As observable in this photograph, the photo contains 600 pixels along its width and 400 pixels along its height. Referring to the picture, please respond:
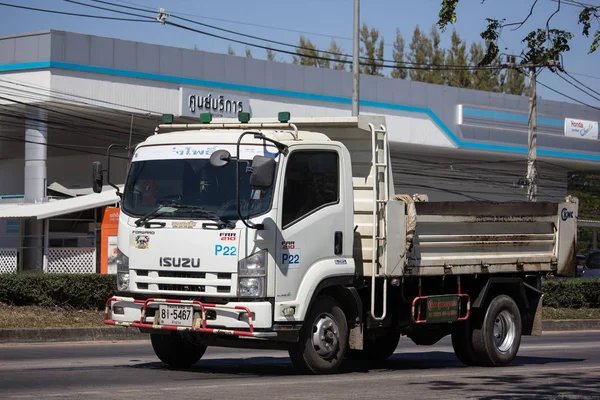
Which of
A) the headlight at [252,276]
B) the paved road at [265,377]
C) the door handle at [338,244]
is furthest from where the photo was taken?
the door handle at [338,244]

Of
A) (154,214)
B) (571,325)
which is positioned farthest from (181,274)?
(571,325)

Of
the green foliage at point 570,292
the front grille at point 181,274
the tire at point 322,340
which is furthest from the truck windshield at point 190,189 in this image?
the green foliage at point 570,292

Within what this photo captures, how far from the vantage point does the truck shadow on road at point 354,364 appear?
11.8 meters

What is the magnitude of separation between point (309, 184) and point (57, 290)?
9.67 meters

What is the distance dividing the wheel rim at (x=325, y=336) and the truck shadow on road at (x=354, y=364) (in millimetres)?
491

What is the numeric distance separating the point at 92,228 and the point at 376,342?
20.7 meters

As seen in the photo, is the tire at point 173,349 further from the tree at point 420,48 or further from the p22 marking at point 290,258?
the tree at point 420,48

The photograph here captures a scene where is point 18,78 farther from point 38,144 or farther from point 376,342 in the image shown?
point 376,342

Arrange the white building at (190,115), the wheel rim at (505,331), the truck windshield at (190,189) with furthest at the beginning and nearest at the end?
the white building at (190,115) → the wheel rim at (505,331) → the truck windshield at (190,189)

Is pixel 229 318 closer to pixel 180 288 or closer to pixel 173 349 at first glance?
pixel 180 288

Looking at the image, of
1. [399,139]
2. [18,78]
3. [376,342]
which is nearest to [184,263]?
[376,342]

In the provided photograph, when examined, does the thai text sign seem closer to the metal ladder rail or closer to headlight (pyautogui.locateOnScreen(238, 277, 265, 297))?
the metal ladder rail

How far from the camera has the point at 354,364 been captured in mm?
13336

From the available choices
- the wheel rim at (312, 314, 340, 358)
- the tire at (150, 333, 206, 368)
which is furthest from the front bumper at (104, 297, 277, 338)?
the tire at (150, 333, 206, 368)
